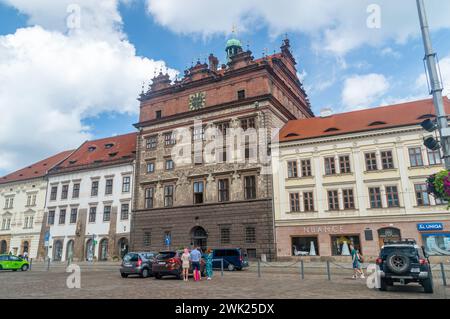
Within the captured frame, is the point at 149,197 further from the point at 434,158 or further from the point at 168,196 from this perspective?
the point at 434,158

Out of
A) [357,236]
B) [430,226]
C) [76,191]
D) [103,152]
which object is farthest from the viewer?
[103,152]

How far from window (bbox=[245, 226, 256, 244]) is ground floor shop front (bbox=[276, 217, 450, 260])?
223cm

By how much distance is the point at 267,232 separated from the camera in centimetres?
3178

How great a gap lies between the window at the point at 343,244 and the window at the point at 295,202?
3.99 meters

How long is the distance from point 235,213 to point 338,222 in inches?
377

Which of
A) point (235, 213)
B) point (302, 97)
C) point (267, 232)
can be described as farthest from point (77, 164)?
point (302, 97)

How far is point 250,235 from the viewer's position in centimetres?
3269

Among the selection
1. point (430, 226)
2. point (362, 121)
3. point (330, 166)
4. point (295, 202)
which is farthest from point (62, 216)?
point (430, 226)

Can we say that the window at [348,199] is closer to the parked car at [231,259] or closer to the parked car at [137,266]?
the parked car at [231,259]

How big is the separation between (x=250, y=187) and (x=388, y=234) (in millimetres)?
12734

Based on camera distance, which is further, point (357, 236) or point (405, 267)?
→ point (357, 236)

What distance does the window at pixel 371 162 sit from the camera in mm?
30138

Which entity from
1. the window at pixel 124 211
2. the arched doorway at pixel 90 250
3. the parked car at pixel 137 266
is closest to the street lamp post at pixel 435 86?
the parked car at pixel 137 266
